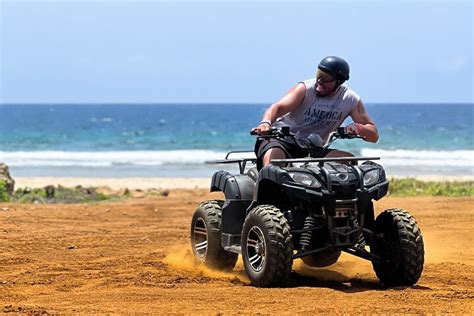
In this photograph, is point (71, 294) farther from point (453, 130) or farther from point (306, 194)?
point (453, 130)

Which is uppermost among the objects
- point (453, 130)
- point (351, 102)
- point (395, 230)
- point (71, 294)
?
point (453, 130)

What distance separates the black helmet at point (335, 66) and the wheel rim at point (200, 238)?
2.07 meters

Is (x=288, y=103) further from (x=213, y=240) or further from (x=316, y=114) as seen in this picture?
(x=213, y=240)

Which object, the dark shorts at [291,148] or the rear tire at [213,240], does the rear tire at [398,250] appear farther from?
the rear tire at [213,240]

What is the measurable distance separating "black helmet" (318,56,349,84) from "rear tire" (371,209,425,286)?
1.27 m

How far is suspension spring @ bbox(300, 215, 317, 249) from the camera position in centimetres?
778

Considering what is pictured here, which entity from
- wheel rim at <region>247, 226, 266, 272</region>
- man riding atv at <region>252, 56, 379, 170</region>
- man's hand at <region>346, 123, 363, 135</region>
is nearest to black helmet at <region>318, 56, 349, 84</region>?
man riding atv at <region>252, 56, 379, 170</region>

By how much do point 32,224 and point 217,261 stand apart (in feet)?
14.8

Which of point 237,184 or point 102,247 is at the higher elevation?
point 237,184

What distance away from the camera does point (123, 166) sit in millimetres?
38719

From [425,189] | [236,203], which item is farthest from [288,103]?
[425,189]

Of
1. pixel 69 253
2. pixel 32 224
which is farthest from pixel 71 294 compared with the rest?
pixel 32 224

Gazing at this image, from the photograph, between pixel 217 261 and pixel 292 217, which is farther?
pixel 217 261

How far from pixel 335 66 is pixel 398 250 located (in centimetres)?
166
